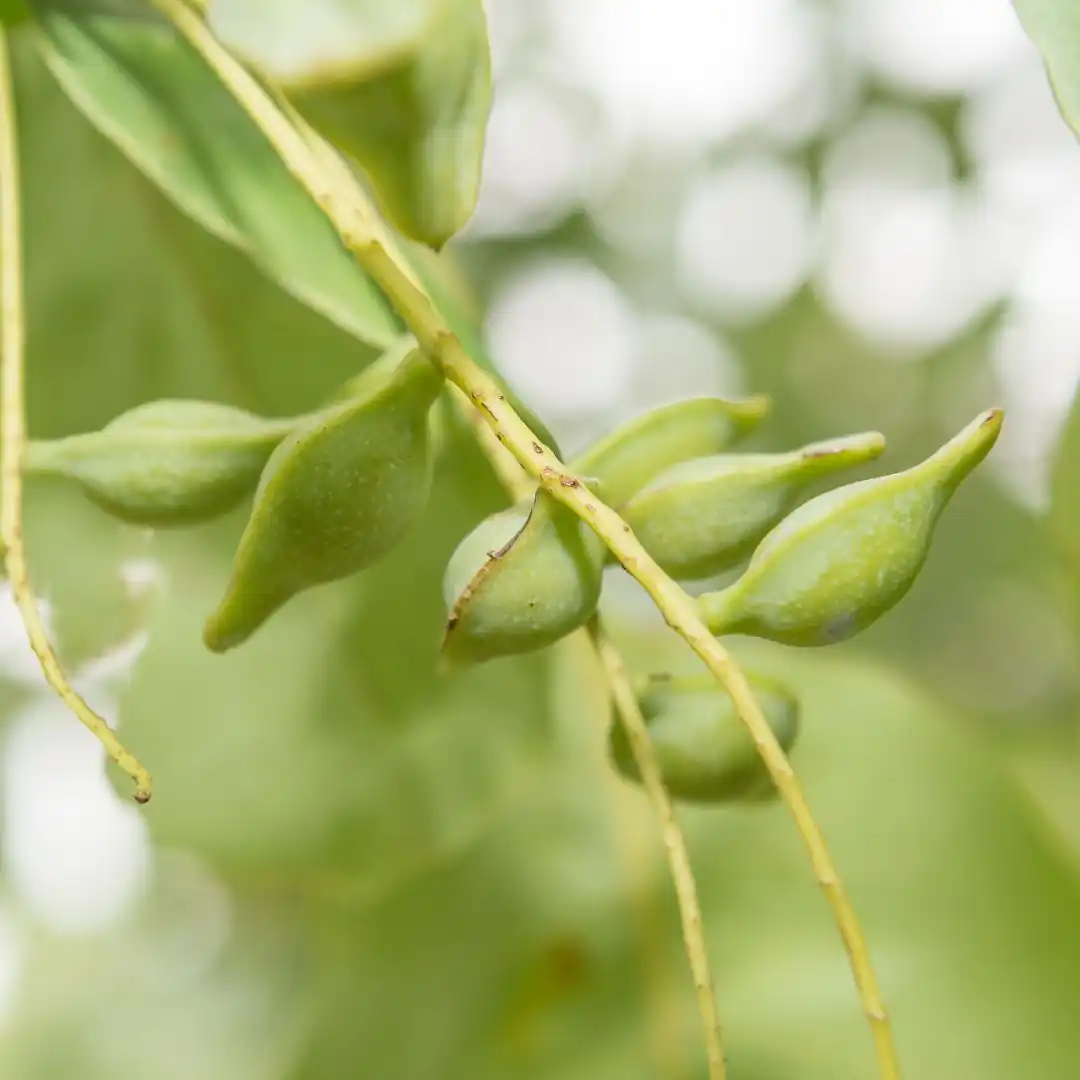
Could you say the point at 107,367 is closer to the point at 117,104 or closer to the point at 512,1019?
the point at 117,104

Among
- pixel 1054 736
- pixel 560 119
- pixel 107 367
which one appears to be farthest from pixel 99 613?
pixel 560 119

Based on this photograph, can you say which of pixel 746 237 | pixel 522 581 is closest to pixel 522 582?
pixel 522 581

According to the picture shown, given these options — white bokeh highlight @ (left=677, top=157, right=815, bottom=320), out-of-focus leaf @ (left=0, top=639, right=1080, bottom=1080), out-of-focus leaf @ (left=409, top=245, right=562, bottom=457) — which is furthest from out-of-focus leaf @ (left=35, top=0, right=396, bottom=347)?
white bokeh highlight @ (left=677, top=157, right=815, bottom=320)

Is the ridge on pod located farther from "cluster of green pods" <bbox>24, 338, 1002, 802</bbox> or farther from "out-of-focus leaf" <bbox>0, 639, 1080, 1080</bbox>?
"out-of-focus leaf" <bbox>0, 639, 1080, 1080</bbox>

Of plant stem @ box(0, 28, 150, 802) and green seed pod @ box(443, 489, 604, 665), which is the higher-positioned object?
plant stem @ box(0, 28, 150, 802)

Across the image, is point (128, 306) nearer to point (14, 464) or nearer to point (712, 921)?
point (14, 464)
